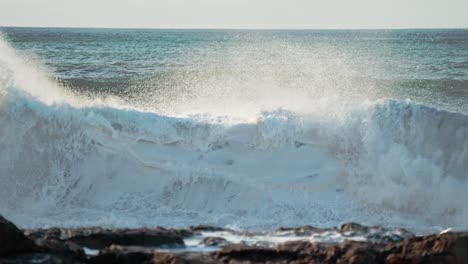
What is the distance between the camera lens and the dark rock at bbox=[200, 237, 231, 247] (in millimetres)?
7191

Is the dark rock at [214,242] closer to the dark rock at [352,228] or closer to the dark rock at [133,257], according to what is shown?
the dark rock at [133,257]

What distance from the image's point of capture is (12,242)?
19.8 feet

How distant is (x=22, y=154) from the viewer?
38.1 feet

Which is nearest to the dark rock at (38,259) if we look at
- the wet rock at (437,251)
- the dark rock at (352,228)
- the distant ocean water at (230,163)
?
the wet rock at (437,251)

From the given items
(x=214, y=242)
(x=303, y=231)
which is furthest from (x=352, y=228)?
(x=214, y=242)

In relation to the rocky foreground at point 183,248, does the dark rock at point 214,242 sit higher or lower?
lower

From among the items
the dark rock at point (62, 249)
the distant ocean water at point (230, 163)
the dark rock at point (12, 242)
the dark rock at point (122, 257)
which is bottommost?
the distant ocean water at point (230, 163)

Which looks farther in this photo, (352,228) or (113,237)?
(352,228)

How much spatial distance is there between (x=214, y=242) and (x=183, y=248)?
1.00 feet

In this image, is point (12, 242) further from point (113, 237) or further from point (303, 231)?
point (303, 231)

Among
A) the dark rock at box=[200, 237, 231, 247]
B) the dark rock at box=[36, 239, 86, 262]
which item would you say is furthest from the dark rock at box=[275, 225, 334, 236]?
the dark rock at box=[36, 239, 86, 262]

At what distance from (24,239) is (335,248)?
232cm

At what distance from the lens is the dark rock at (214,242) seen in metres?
7.19

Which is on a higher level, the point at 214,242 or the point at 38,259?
the point at 38,259
